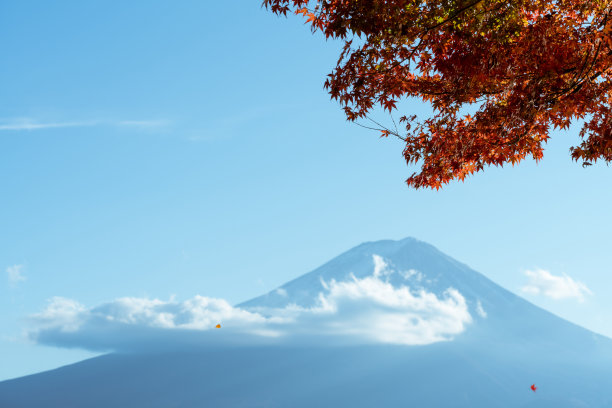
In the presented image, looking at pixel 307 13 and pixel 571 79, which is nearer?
pixel 571 79

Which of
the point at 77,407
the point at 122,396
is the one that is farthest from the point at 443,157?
the point at 122,396

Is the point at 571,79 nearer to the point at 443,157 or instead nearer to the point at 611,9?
the point at 611,9

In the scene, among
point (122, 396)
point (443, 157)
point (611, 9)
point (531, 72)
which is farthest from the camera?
point (122, 396)

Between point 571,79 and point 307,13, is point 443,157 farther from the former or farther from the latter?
point 307,13

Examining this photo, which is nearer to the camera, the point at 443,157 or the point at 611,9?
the point at 611,9

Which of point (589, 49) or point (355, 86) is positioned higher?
point (355, 86)

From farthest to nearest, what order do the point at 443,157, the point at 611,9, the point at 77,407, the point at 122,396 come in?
the point at 122,396, the point at 77,407, the point at 443,157, the point at 611,9

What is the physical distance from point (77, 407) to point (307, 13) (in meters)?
175

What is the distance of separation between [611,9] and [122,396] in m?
190

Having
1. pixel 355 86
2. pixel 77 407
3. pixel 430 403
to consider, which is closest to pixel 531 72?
pixel 355 86

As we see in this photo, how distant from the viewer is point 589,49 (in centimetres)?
619

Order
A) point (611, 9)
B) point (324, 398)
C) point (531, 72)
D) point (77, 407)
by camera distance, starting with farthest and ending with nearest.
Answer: point (324, 398)
point (77, 407)
point (531, 72)
point (611, 9)

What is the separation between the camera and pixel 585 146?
→ 6.86 metres

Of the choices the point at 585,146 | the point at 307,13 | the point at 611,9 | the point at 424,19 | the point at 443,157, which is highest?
the point at 307,13
